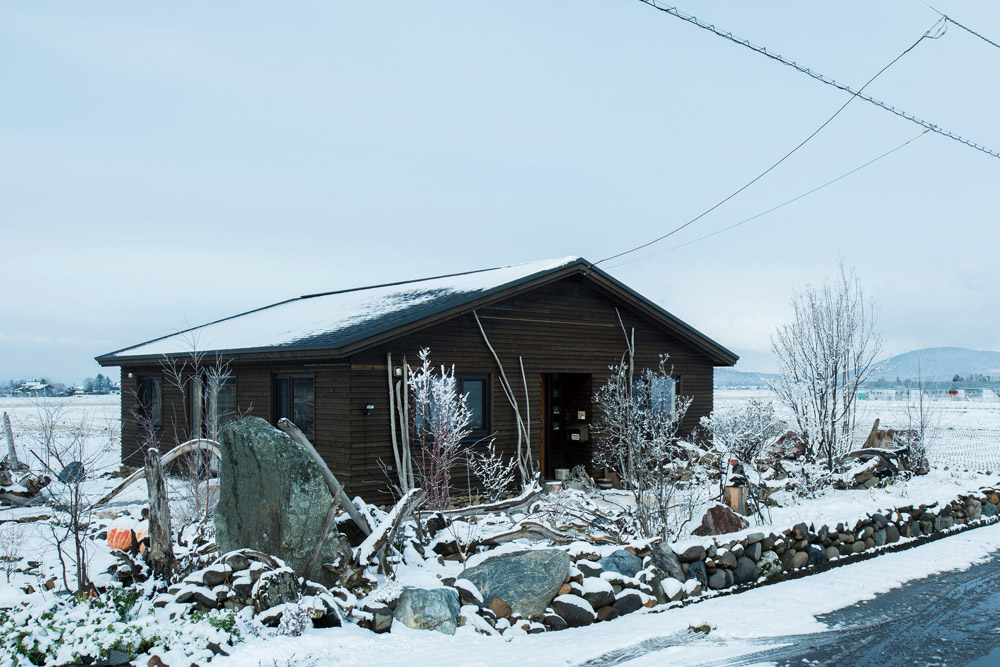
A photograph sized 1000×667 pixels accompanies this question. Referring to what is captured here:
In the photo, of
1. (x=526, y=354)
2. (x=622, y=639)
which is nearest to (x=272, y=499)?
(x=622, y=639)

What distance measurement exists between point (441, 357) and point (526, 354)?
195 centimetres

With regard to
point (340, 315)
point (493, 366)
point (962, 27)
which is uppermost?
point (962, 27)

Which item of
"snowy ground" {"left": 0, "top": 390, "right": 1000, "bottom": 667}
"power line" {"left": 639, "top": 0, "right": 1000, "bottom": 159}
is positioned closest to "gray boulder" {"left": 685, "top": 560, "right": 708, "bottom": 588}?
"snowy ground" {"left": 0, "top": 390, "right": 1000, "bottom": 667}

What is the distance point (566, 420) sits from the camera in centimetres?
1559

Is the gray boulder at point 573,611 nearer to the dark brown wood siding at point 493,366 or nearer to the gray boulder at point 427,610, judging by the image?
the gray boulder at point 427,610

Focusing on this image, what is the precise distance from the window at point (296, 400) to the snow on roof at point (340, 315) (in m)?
0.73

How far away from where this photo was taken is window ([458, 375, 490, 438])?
1323 cm

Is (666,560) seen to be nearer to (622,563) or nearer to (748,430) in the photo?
(622,563)

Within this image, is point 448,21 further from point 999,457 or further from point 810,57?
point 999,457

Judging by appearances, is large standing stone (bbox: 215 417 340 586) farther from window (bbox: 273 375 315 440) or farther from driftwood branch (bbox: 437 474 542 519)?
window (bbox: 273 375 315 440)

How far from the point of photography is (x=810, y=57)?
10875mm

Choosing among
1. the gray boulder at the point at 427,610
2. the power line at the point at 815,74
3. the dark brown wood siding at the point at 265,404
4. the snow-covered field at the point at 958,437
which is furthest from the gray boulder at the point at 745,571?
the snow-covered field at the point at 958,437

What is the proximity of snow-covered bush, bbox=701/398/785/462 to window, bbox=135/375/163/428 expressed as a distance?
12.1 m

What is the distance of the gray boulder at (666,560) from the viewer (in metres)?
8.05
